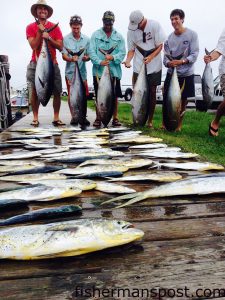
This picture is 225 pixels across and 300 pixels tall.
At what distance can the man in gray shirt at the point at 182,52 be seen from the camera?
21.2 feet

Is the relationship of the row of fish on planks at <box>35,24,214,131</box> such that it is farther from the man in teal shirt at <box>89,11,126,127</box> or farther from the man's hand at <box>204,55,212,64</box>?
the man's hand at <box>204,55,212,64</box>

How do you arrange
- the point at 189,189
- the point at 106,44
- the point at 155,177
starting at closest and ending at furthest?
the point at 189,189 → the point at 155,177 → the point at 106,44

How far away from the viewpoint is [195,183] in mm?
2492

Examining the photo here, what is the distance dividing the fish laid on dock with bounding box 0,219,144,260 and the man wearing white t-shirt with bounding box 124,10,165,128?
17.2 feet

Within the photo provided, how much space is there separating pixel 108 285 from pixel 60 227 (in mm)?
422

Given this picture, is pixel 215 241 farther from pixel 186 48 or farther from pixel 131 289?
pixel 186 48

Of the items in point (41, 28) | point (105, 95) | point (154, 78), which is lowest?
point (105, 95)

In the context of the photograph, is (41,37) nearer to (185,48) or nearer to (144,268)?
(185,48)

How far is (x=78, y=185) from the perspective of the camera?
2.58 m

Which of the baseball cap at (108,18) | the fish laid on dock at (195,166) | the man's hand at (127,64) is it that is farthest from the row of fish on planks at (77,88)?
the fish laid on dock at (195,166)

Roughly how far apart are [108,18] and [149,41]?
0.85 metres

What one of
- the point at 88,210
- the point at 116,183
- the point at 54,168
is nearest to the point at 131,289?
the point at 88,210

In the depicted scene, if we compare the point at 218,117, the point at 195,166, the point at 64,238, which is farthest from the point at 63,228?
the point at 218,117

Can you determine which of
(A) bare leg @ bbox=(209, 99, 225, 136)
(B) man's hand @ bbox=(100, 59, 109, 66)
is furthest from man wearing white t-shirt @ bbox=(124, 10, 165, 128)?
(A) bare leg @ bbox=(209, 99, 225, 136)
